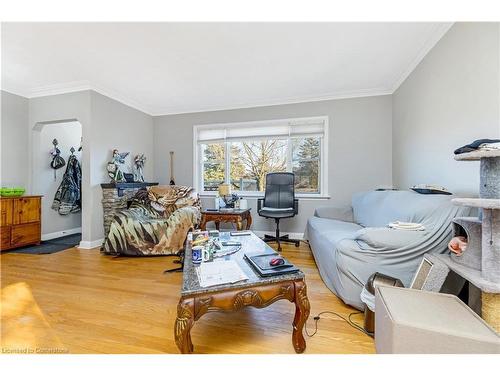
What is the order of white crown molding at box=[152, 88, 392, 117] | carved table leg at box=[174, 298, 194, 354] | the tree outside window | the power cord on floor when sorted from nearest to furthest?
carved table leg at box=[174, 298, 194, 354] → the power cord on floor → white crown molding at box=[152, 88, 392, 117] → the tree outside window

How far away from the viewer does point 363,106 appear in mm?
3674

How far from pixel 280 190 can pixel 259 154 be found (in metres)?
0.91

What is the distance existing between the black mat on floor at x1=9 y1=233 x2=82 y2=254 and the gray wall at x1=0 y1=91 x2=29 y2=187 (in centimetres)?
104

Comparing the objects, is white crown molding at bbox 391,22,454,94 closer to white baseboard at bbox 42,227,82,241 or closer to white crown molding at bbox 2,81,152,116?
white crown molding at bbox 2,81,152,116

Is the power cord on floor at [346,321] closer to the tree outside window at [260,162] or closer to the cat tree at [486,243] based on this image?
the cat tree at [486,243]

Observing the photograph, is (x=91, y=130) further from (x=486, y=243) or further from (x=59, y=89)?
(x=486, y=243)

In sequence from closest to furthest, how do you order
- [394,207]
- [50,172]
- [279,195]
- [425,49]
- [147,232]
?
[394,207], [425,49], [147,232], [279,195], [50,172]

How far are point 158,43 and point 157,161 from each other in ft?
9.16

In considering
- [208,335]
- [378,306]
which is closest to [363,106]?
[378,306]

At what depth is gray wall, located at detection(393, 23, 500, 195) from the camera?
1608 mm

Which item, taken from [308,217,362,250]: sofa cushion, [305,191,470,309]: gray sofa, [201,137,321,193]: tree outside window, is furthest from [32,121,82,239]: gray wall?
[305,191,470,309]: gray sofa

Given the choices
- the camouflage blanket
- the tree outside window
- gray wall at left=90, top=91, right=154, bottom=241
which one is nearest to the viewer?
the camouflage blanket

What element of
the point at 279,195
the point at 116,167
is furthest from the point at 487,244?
the point at 116,167

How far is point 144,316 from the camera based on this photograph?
5.45 ft
